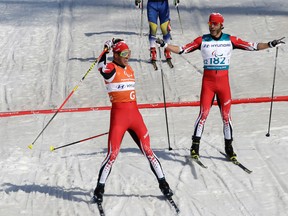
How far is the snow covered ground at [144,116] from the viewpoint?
10117mm

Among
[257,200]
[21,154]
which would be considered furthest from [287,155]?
[21,154]

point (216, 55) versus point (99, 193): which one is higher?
point (216, 55)

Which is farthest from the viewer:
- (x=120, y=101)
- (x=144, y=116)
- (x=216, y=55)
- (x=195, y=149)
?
(x=144, y=116)

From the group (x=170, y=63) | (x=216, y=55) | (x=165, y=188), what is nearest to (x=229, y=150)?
(x=216, y=55)

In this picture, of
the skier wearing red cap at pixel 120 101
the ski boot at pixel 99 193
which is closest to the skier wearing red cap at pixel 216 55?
the skier wearing red cap at pixel 120 101

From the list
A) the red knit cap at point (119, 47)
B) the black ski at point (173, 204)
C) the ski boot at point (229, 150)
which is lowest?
the ski boot at point (229, 150)

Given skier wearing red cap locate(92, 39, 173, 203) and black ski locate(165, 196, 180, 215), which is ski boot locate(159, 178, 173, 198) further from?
skier wearing red cap locate(92, 39, 173, 203)

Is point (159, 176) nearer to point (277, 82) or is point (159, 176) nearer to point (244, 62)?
point (277, 82)

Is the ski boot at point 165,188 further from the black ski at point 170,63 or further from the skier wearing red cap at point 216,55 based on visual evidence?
the black ski at point 170,63

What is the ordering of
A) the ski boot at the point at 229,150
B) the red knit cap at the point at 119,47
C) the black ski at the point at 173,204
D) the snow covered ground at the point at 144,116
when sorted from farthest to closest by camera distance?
the ski boot at the point at 229,150, the snow covered ground at the point at 144,116, the black ski at the point at 173,204, the red knit cap at the point at 119,47

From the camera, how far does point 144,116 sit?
14531mm

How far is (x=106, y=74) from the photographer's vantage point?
372 inches

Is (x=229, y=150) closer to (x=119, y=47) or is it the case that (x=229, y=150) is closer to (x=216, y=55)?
(x=216, y=55)

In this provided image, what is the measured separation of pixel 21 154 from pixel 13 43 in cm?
922
